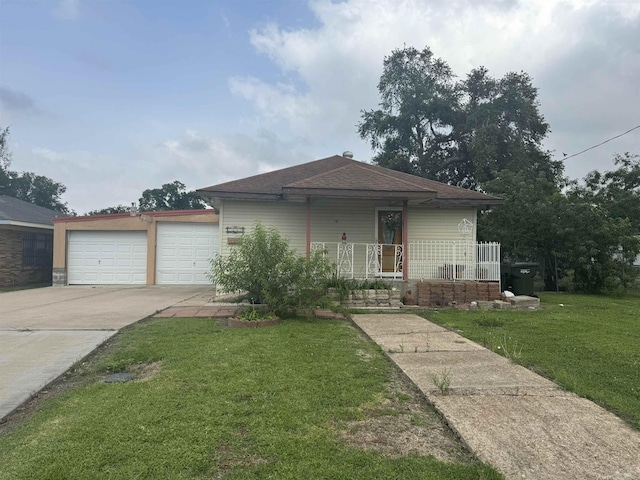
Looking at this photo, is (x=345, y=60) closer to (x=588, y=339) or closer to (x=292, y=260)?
(x=292, y=260)

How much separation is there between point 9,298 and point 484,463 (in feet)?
42.9

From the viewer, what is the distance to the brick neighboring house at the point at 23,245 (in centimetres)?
1525

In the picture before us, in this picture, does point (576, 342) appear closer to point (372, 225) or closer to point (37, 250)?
point (372, 225)

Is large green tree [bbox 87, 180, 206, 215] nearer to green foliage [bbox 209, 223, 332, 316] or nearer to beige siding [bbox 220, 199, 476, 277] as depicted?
beige siding [bbox 220, 199, 476, 277]

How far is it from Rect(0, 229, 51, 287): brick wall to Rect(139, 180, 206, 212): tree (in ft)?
89.0

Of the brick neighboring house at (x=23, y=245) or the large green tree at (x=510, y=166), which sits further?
the brick neighboring house at (x=23, y=245)

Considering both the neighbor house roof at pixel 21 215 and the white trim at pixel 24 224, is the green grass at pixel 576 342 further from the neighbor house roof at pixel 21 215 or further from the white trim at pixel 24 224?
the neighbor house roof at pixel 21 215

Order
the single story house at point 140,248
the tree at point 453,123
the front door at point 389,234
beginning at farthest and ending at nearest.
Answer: the tree at point 453,123
the single story house at point 140,248
the front door at point 389,234

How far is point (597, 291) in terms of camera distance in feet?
45.1

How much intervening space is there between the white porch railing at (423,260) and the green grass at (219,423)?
19.5ft

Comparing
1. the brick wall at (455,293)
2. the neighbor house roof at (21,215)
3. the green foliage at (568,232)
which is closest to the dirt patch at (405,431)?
the brick wall at (455,293)

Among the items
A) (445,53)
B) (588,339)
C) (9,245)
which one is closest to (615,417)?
(588,339)

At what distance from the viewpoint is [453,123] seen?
82.4ft

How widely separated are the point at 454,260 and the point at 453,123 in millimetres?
17045
